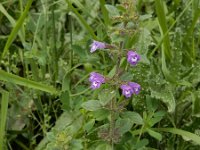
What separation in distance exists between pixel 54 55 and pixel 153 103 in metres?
0.62

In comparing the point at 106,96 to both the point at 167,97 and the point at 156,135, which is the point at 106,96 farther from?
the point at 167,97

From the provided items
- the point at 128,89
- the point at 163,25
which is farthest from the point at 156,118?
the point at 163,25

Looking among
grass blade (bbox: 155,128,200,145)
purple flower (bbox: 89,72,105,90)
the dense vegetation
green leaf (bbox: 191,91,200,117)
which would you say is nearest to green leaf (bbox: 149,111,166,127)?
the dense vegetation

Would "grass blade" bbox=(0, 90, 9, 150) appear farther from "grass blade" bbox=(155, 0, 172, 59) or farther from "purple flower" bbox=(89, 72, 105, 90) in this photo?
"grass blade" bbox=(155, 0, 172, 59)

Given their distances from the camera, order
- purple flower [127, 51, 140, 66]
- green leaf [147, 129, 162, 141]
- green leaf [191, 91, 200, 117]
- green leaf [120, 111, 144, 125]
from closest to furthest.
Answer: purple flower [127, 51, 140, 66]
green leaf [120, 111, 144, 125]
green leaf [147, 129, 162, 141]
green leaf [191, 91, 200, 117]

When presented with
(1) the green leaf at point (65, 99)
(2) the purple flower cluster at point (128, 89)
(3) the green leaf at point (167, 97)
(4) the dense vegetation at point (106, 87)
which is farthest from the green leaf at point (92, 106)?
(3) the green leaf at point (167, 97)

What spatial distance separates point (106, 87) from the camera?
5.90ft

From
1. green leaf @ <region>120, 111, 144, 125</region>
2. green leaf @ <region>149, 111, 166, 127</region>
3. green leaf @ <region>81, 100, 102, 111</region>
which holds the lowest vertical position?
green leaf @ <region>149, 111, 166, 127</region>

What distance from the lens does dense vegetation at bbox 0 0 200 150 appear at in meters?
1.71

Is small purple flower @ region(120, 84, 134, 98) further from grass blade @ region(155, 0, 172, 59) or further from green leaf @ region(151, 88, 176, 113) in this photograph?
grass blade @ region(155, 0, 172, 59)

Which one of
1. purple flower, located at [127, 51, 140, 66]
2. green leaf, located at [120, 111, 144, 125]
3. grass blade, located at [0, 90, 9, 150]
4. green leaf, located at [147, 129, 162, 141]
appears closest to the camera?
purple flower, located at [127, 51, 140, 66]

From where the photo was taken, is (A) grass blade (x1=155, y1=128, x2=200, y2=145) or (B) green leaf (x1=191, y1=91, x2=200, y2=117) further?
(B) green leaf (x1=191, y1=91, x2=200, y2=117)

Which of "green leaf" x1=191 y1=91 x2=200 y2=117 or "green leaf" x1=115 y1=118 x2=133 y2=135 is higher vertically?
"green leaf" x1=115 y1=118 x2=133 y2=135

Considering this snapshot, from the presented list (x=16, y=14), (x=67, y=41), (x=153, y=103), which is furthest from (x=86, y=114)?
(x=16, y=14)
